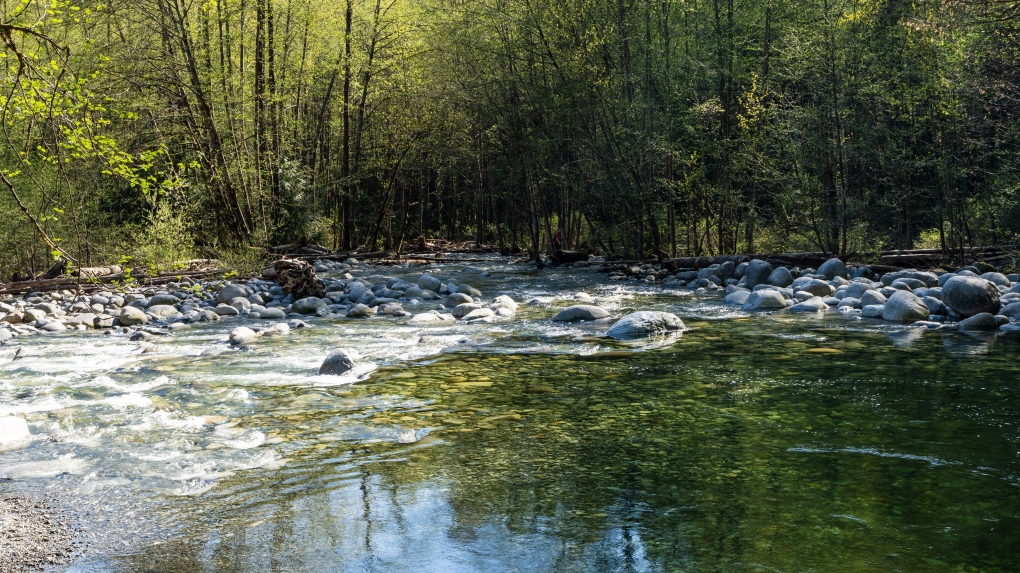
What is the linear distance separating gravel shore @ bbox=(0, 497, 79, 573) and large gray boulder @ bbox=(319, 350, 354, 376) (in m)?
3.10

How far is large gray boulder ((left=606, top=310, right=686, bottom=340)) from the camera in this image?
28.0 ft

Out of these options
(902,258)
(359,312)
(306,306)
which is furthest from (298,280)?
(902,258)

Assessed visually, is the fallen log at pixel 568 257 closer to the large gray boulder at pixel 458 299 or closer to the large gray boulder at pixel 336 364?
the large gray boulder at pixel 458 299

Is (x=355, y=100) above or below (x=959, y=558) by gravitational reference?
above

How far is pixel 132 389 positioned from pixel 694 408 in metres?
4.14

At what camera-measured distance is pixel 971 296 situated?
29.6 feet

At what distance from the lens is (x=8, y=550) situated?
3074 millimetres

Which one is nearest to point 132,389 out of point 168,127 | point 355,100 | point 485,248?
point 168,127

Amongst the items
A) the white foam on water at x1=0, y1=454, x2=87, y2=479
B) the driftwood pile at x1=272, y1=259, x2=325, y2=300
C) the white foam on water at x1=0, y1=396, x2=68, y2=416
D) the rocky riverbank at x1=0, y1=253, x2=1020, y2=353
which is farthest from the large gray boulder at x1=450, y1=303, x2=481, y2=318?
the white foam on water at x1=0, y1=454, x2=87, y2=479

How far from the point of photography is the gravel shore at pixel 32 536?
299 cm

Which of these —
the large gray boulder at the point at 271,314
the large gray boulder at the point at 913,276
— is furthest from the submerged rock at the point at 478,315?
the large gray boulder at the point at 913,276

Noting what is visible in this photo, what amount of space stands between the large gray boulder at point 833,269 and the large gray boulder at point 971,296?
12.4 feet

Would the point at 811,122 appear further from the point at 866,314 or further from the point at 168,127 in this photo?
the point at 168,127

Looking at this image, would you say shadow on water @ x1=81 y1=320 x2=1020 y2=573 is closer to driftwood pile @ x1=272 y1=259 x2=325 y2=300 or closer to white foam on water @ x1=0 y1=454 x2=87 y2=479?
white foam on water @ x1=0 y1=454 x2=87 y2=479
